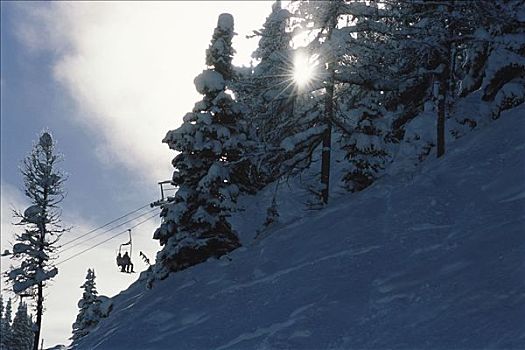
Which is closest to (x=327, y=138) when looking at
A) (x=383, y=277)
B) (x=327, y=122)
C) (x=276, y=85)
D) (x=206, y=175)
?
(x=327, y=122)

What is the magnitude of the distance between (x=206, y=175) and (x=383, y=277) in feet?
37.5

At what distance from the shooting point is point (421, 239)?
13.8 metres

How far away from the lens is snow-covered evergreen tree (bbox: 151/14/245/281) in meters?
22.2

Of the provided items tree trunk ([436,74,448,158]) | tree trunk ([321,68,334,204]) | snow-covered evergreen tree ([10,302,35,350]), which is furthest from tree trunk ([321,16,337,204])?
snow-covered evergreen tree ([10,302,35,350])

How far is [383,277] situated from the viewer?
12.7 metres

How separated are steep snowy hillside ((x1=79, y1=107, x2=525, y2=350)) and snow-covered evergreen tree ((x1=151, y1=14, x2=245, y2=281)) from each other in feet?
5.62

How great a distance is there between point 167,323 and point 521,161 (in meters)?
11.2

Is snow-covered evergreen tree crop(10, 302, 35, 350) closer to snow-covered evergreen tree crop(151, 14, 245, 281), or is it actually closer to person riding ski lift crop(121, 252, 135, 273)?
person riding ski lift crop(121, 252, 135, 273)

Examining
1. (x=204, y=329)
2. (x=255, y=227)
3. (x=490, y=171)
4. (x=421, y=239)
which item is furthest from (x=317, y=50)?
(x=255, y=227)

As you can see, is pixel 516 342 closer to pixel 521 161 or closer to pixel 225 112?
pixel 521 161

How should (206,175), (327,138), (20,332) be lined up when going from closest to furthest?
(327,138) → (206,175) → (20,332)

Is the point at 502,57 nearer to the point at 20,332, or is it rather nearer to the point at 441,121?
the point at 441,121

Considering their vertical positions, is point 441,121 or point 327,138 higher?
point 327,138

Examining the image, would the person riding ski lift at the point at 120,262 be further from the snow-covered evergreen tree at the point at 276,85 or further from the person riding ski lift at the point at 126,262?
the snow-covered evergreen tree at the point at 276,85
